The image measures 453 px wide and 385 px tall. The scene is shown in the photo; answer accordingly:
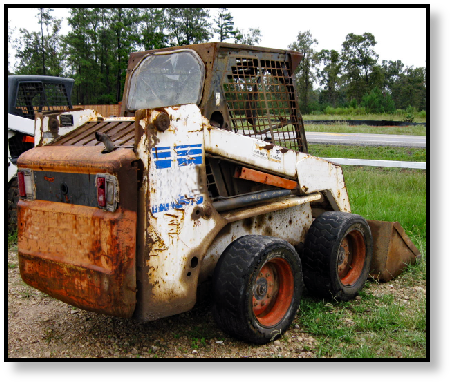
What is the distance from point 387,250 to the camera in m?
5.17

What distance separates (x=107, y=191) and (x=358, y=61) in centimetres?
4244

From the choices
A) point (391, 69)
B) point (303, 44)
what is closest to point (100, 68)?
point (303, 44)

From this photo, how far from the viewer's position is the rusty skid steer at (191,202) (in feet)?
10.5

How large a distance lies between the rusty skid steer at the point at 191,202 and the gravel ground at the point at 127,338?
0.17 metres

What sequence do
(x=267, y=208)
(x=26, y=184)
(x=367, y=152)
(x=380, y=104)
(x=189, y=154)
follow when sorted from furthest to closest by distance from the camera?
(x=380, y=104) < (x=367, y=152) < (x=267, y=208) < (x=26, y=184) < (x=189, y=154)

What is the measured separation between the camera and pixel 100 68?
3572cm

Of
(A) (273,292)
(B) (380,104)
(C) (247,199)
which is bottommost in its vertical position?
(A) (273,292)

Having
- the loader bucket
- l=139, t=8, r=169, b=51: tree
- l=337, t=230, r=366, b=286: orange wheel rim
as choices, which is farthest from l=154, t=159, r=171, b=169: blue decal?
l=139, t=8, r=169, b=51: tree

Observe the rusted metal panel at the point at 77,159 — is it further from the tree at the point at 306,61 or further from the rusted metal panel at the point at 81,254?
the tree at the point at 306,61

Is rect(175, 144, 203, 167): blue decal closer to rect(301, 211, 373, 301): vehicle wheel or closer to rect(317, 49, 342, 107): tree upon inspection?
rect(301, 211, 373, 301): vehicle wheel

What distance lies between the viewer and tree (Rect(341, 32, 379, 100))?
41.4 metres

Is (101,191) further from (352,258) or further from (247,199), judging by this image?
(352,258)

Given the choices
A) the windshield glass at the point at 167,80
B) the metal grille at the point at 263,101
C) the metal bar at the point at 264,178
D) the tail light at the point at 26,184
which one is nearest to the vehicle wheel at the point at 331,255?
the metal bar at the point at 264,178

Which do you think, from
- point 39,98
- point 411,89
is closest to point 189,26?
point 39,98
